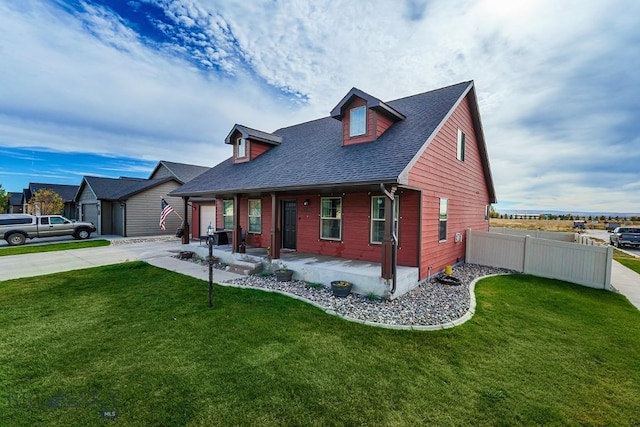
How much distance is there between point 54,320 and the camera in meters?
5.05

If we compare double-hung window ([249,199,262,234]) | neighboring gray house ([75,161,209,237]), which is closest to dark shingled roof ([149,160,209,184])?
neighboring gray house ([75,161,209,237])

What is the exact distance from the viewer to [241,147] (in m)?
12.9

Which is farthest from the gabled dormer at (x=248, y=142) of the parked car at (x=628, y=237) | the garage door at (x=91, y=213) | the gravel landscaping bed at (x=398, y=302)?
the parked car at (x=628, y=237)

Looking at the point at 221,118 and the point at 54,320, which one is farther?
the point at 221,118

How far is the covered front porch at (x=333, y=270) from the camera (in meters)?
6.61

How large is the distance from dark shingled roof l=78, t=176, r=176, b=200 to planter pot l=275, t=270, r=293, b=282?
1582 cm

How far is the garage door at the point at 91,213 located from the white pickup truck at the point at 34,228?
118 inches

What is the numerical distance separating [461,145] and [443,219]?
3.14 metres

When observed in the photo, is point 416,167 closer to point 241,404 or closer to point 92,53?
point 241,404

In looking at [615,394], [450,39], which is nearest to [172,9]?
[450,39]

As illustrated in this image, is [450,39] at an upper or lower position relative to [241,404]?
upper

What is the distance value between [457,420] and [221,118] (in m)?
16.1

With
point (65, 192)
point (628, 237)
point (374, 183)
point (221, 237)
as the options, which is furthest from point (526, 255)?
point (65, 192)

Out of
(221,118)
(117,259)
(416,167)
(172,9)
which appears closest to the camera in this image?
(416,167)
